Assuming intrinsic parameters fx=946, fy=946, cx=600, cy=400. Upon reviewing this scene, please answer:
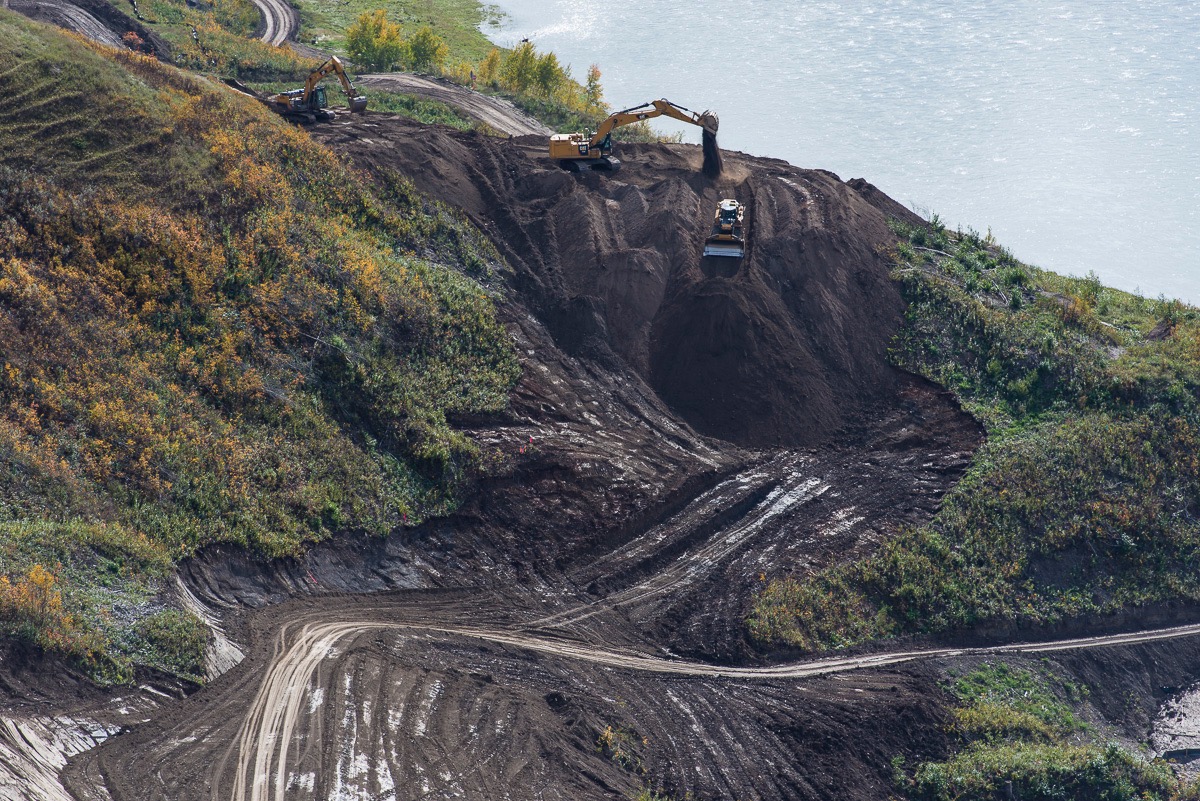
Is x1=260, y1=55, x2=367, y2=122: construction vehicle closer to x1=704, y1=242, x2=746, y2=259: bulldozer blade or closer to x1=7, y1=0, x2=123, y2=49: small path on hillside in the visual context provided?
x1=704, y1=242, x2=746, y2=259: bulldozer blade

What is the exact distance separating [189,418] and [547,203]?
1822 cm

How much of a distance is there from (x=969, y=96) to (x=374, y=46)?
45535 mm

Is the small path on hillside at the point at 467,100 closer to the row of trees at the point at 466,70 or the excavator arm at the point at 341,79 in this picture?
the row of trees at the point at 466,70

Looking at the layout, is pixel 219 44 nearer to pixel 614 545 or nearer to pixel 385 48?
pixel 385 48

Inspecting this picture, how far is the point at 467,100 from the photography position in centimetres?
5559

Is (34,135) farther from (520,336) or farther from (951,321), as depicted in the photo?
(951,321)

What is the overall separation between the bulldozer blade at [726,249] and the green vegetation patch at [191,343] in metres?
8.43

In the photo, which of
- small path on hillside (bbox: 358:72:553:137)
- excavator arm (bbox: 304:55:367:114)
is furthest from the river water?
excavator arm (bbox: 304:55:367:114)

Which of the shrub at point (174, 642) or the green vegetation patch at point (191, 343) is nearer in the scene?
the shrub at point (174, 642)

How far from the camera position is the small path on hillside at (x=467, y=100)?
175 feet

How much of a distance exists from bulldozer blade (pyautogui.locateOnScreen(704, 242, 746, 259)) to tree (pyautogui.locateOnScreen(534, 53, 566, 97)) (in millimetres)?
29555

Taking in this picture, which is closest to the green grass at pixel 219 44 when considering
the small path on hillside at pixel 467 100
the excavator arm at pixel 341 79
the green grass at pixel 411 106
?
the green grass at pixel 411 106

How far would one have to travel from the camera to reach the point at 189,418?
25.1 m

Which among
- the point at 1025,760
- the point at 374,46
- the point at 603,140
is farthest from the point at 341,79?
the point at 1025,760
